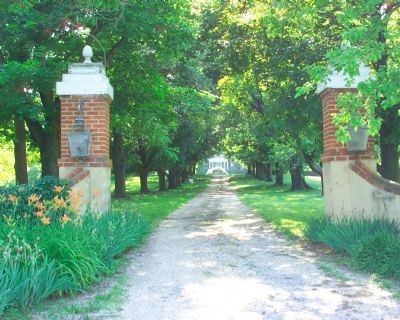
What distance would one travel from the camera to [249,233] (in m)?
10.9

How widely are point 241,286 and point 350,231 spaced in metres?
2.57

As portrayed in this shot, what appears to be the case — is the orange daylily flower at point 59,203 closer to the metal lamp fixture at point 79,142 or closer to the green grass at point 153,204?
the metal lamp fixture at point 79,142

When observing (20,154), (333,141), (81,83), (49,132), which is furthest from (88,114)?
(20,154)

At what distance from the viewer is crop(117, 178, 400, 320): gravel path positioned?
5102mm

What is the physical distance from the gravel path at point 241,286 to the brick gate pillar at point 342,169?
1148mm

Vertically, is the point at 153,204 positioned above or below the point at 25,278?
below

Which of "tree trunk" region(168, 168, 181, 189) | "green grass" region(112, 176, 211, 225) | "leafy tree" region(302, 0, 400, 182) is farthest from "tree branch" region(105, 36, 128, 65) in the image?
"tree trunk" region(168, 168, 181, 189)

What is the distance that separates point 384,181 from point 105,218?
4.72 m

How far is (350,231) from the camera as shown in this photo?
25.9 ft

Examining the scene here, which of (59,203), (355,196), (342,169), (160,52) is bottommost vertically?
(355,196)

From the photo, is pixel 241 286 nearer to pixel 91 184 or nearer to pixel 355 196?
pixel 355 196

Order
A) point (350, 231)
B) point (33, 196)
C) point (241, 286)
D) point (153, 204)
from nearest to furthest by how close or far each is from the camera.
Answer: point (241, 286) < point (33, 196) < point (350, 231) < point (153, 204)

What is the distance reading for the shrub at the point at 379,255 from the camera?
6.49 metres

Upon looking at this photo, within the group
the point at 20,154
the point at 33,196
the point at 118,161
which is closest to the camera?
the point at 33,196
